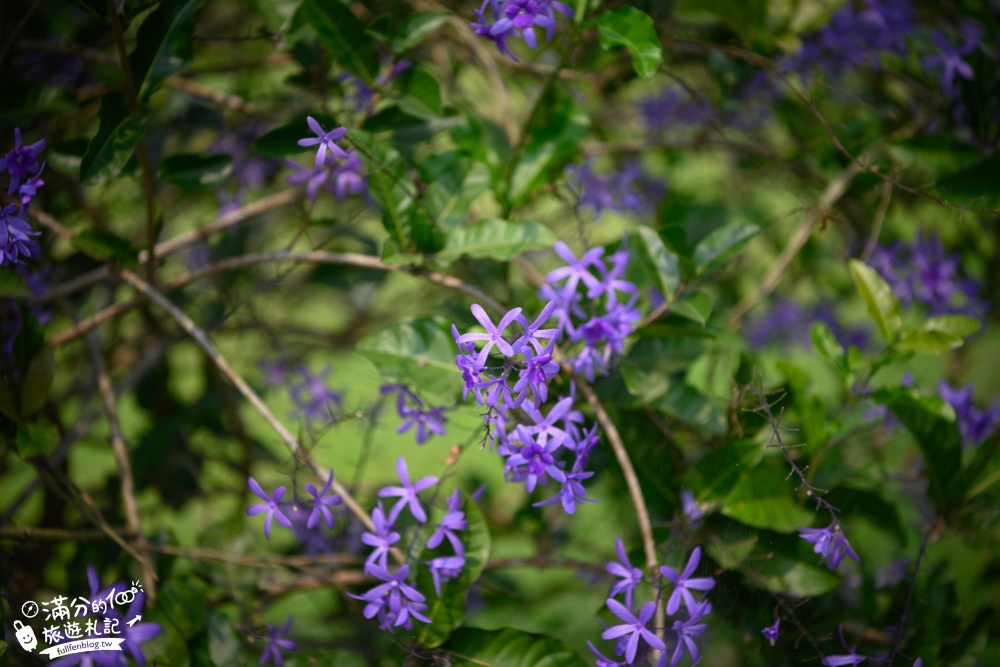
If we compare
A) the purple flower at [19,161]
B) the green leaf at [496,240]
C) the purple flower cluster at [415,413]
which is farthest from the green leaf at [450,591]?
the purple flower at [19,161]

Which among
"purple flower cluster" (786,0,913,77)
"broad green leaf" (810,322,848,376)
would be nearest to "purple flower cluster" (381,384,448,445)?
"broad green leaf" (810,322,848,376)

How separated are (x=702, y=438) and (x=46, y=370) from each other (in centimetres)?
106

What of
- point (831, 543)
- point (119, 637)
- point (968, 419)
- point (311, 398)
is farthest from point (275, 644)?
point (968, 419)

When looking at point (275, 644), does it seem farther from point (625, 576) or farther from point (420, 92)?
point (420, 92)

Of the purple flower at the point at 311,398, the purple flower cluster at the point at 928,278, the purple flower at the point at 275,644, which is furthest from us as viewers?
the purple flower at the point at 311,398

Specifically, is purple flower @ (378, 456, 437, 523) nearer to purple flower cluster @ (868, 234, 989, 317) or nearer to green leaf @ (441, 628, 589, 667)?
green leaf @ (441, 628, 589, 667)

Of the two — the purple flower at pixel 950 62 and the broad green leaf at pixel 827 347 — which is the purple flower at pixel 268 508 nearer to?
the broad green leaf at pixel 827 347

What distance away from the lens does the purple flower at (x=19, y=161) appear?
3.09 feet

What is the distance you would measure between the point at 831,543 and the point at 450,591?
53cm

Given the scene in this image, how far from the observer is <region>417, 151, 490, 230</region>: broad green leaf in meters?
1.12

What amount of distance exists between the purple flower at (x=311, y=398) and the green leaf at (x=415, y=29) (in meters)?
0.86

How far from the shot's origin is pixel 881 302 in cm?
117

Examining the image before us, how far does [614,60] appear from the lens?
4.96ft

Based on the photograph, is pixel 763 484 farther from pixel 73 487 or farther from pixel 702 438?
pixel 73 487
